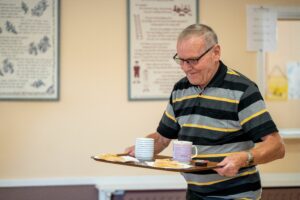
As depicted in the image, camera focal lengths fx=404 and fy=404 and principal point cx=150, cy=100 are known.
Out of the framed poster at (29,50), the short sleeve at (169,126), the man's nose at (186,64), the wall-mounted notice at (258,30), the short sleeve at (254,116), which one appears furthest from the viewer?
the wall-mounted notice at (258,30)

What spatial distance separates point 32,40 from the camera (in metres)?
2.58

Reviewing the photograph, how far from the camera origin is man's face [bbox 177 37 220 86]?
156 cm

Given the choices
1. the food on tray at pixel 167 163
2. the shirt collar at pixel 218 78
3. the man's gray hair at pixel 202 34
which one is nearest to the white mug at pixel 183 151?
the food on tray at pixel 167 163

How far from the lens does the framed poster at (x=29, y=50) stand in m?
2.57

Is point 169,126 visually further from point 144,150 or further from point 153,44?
point 153,44

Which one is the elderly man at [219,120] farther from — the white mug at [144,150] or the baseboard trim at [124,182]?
the baseboard trim at [124,182]

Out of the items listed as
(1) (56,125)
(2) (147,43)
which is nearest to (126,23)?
(2) (147,43)

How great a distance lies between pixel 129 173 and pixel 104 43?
88cm

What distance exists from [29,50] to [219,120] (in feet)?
4.93

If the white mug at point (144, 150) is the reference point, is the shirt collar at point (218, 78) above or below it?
above

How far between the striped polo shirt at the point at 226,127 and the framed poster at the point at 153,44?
1.03 metres

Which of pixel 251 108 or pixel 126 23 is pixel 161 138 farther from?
pixel 126 23

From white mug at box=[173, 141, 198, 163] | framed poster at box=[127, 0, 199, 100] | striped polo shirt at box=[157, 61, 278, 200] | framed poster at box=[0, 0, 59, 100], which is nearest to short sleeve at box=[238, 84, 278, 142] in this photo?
striped polo shirt at box=[157, 61, 278, 200]

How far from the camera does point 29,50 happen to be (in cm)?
258
